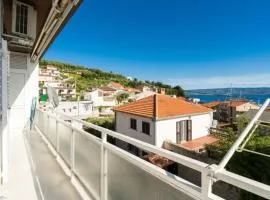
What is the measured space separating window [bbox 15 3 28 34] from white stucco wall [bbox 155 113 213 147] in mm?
8546

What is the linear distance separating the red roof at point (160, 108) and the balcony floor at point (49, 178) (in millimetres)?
9656

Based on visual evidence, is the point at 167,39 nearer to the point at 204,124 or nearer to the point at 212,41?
the point at 212,41

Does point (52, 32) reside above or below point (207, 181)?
above

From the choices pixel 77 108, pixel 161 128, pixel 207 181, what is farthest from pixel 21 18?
pixel 77 108

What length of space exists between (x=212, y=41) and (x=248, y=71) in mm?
22315

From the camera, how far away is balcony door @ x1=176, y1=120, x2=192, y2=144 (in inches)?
560

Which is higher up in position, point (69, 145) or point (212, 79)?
point (212, 79)

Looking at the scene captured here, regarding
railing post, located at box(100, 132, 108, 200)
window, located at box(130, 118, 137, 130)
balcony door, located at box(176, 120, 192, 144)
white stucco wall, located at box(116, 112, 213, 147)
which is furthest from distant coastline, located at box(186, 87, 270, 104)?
window, located at box(130, 118, 137, 130)

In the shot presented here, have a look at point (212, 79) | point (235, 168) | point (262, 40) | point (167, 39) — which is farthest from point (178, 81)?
point (235, 168)

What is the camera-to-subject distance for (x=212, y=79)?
6562 centimetres

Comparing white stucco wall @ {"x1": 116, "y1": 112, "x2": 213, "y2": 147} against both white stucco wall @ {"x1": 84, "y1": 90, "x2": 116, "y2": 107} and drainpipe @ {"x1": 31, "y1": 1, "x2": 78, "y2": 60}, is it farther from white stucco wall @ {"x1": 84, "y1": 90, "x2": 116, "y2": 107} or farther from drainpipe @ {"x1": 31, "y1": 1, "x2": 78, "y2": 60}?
white stucco wall @ {"x1": 84, "y1": 90, "x2": 116, "y2": 107}

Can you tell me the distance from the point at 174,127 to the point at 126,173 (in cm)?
1260

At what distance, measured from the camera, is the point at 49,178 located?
277 centimetres

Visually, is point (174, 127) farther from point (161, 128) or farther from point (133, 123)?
point (133, 123)
